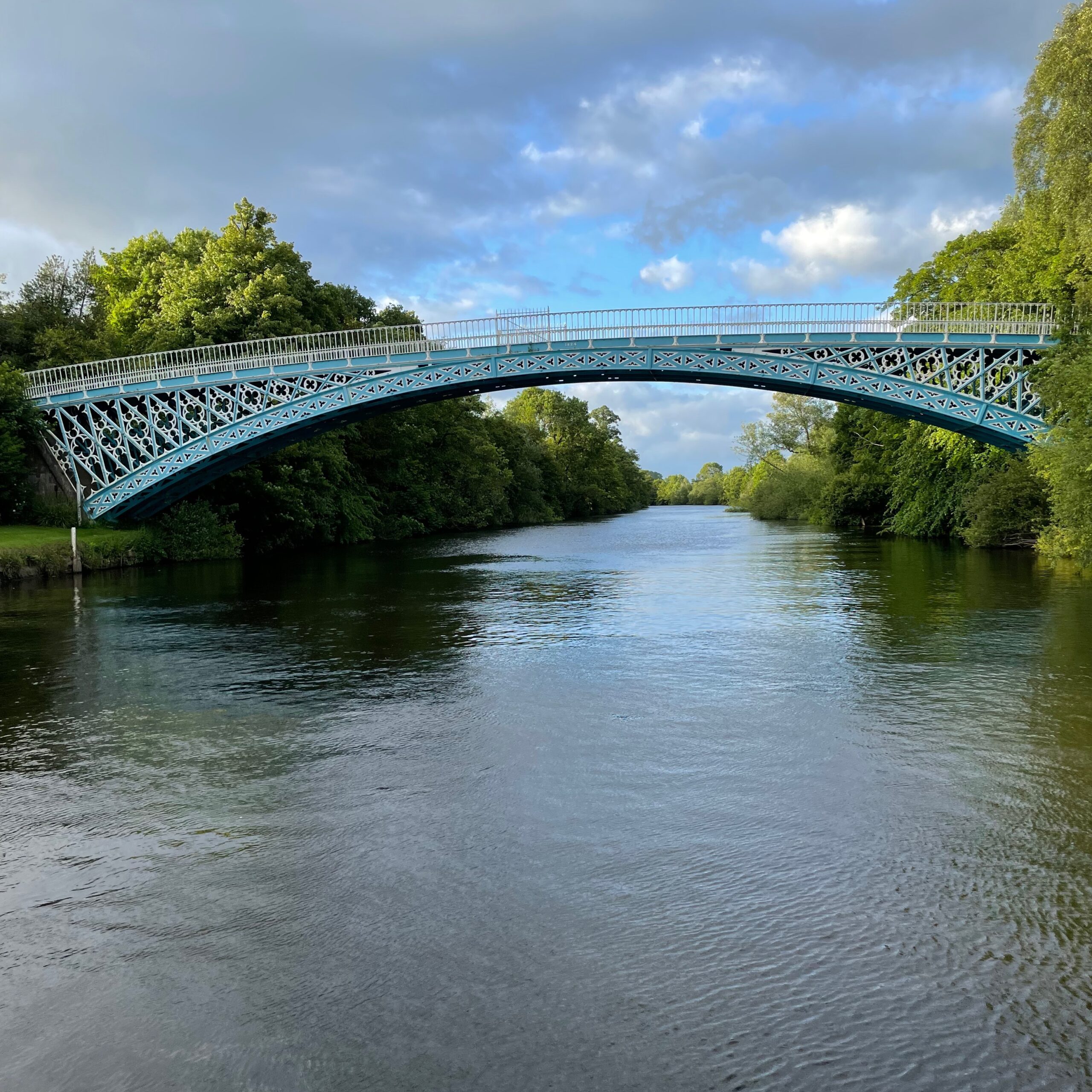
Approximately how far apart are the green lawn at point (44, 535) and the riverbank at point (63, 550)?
0.05 ft

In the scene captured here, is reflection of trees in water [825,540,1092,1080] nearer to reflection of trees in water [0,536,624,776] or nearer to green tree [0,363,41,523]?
reflection of trees in water [0,536,624,776]

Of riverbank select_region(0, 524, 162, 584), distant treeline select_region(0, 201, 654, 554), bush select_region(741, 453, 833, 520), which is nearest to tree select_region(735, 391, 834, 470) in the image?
bush select_region(741, 453, 833, 520)

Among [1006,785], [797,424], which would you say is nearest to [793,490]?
[797,424]

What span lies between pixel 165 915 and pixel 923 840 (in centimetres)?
492

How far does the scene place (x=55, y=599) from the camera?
72.3 feet

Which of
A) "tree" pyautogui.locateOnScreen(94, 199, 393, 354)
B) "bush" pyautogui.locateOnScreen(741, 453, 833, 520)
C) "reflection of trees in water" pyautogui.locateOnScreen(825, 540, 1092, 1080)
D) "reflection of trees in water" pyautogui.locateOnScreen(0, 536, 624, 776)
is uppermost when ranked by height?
"tree" pyautogui.locateOnScreen(94, 199, 393, 354)

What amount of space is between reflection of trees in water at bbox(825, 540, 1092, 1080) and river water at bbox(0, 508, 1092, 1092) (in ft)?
0.10

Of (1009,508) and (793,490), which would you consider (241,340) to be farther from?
(793,490)

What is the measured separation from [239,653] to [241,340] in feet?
88.5

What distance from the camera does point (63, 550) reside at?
27922mm

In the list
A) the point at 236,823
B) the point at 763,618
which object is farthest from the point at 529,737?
the point at 763,618

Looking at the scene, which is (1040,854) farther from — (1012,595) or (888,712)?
(1012,595)

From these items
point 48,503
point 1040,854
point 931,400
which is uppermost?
point 931,400

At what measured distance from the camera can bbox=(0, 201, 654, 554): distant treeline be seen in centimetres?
3694
